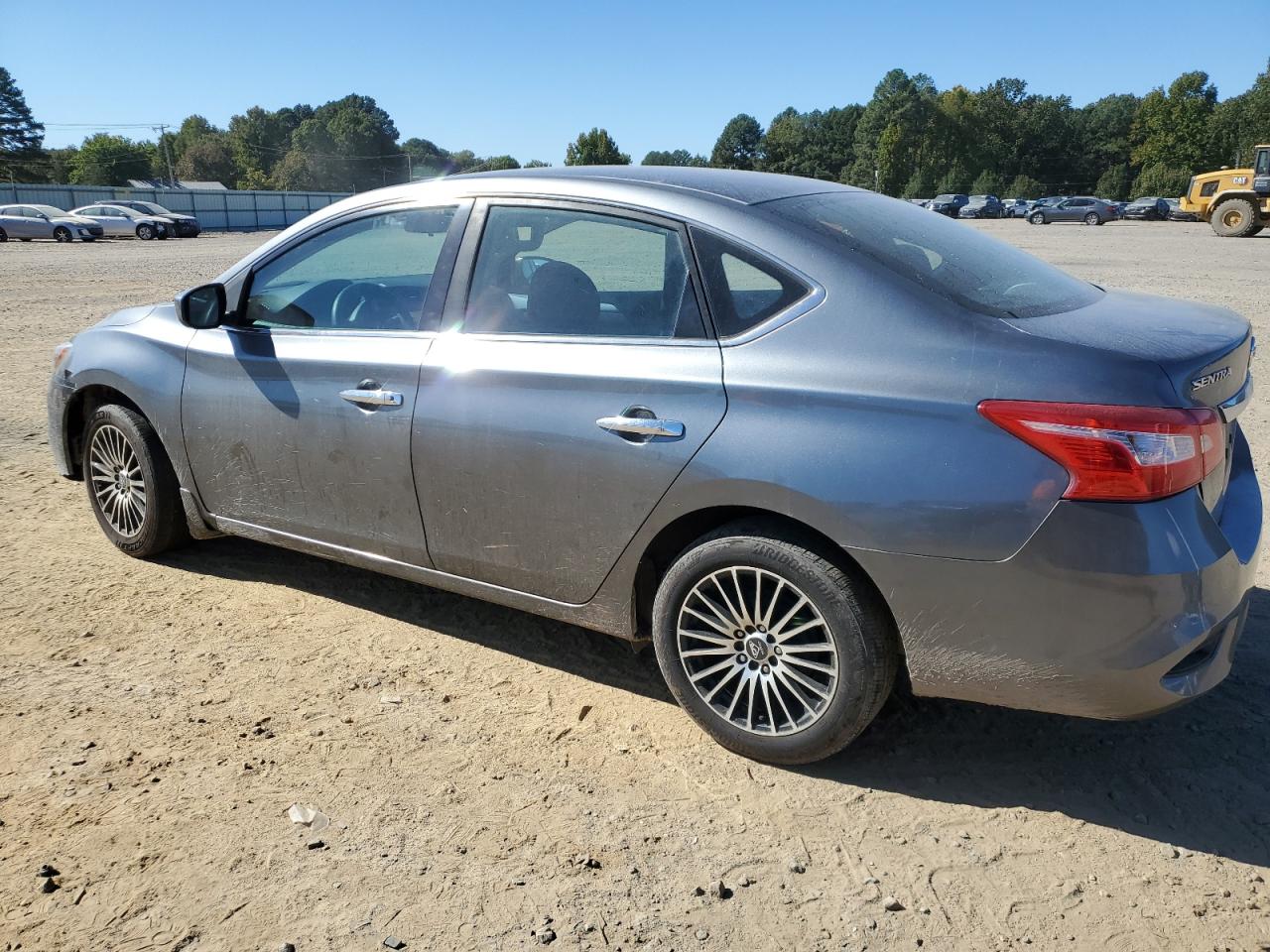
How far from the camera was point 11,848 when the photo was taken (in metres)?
2.82

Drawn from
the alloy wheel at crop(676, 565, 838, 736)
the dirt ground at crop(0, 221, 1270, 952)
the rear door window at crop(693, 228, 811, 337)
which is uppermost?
the rear door window at crop(693, 228, 811, 337)

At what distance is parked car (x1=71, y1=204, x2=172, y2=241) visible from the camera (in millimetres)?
40656

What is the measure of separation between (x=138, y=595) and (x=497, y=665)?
5.75ft

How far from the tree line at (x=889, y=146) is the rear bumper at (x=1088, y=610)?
9224 cm

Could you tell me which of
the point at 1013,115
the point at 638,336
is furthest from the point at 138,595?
the point at 1013,115

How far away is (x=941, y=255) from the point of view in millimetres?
3324

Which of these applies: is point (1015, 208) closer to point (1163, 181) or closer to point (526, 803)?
point (1163, 181)

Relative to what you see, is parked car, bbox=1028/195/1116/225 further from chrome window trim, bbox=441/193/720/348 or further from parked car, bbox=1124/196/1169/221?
chrome window trim, bbox=441/193/720/348

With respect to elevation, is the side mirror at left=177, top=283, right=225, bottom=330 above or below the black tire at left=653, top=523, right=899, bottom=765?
above

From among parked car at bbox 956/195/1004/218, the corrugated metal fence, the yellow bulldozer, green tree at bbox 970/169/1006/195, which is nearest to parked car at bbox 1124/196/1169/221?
parked car at bbox 956/195/1004/218

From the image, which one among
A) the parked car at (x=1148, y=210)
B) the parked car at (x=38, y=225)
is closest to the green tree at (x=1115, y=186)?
the parked car at (x=1148, y=210)

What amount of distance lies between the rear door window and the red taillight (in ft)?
2.62

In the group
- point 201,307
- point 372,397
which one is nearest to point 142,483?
point 201,307

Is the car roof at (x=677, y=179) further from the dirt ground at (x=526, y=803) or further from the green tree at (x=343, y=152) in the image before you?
the green tree at (x=343, y=152)
